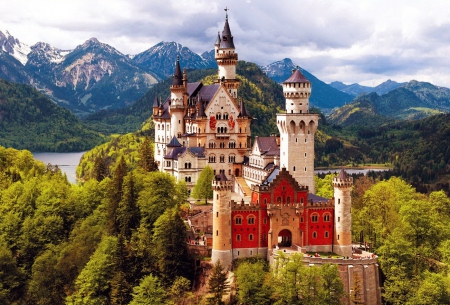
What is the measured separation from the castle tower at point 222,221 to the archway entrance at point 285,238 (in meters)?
7.73

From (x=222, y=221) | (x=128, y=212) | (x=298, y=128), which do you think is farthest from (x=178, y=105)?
(x=222, y=221)

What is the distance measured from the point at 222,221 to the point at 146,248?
12.2 metres

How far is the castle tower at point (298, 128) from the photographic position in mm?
95375

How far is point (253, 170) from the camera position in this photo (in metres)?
115

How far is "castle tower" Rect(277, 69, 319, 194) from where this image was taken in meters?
95.4

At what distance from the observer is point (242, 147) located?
12400 cm

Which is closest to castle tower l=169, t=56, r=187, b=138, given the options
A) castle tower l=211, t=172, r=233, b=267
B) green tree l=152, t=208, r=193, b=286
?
green tree l=152, t=208, r=193, b=286

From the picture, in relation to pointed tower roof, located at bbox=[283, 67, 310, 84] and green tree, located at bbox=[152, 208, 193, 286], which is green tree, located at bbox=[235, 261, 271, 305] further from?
pointed tower roof, located at bbox=[283, 67, 310, 84]

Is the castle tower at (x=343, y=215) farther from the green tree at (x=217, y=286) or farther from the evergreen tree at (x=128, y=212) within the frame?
the evergreen tree at (x=128, y=212)

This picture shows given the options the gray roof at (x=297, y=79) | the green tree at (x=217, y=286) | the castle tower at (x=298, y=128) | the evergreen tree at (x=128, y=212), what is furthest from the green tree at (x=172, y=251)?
the gray roof at (x=297, y=79)

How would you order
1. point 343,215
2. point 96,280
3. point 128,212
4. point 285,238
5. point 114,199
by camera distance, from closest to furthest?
1. point 343,215
2. point 96,280
3. point 285,238
4. point 128,212
5. point 114,199

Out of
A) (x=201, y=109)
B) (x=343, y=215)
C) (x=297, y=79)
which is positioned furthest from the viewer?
(x=201, y=109)

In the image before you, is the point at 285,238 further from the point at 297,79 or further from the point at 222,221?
the point at 297,79

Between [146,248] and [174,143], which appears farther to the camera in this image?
[174,143]
